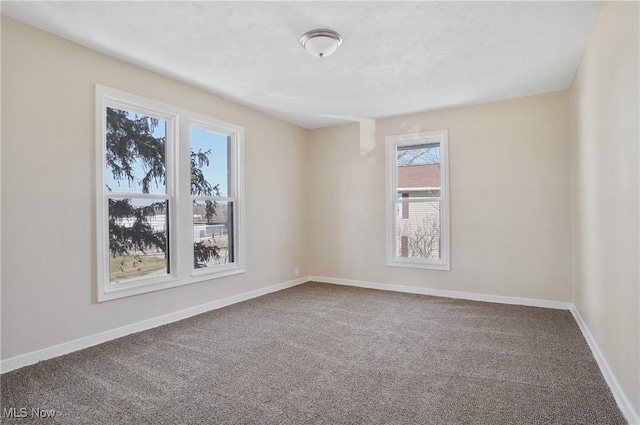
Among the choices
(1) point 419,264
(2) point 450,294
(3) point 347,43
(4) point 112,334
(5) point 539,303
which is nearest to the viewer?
(3) point 347,43

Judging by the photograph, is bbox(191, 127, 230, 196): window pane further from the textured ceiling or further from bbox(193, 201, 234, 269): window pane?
the textured ceiling

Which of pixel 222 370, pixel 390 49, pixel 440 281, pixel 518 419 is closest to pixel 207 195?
pixel 222 370

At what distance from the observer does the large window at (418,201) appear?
4.96m

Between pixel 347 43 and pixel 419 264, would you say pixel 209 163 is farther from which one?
pixel 419 264

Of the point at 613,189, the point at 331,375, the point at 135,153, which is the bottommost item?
the point at 331,375

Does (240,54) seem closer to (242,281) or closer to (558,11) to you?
(558,11)

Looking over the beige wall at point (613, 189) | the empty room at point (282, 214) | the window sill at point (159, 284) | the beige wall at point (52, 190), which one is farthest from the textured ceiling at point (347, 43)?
the window sill at point (159, 284)

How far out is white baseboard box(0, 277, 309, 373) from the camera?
104 inches

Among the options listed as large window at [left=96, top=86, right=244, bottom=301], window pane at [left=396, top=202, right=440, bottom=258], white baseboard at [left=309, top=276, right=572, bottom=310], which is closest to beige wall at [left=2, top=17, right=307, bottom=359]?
large window at [left=96, top=86, right=244, bottom=301]

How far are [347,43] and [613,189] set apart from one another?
7.15ft

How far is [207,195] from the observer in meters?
4.34

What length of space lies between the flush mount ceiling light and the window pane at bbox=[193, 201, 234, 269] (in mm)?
2205

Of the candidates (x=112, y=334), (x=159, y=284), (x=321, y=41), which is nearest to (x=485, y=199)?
(x=321, y=41)

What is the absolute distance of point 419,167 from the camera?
518 centimetres
